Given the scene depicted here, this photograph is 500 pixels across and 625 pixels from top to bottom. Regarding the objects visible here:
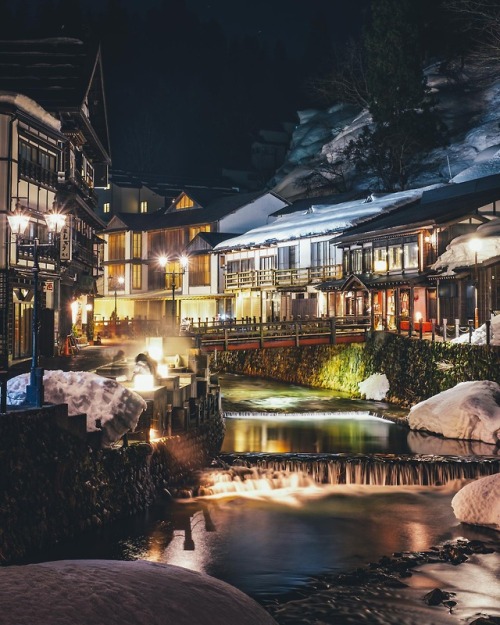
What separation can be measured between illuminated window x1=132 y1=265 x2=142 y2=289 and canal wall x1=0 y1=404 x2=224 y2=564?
53.8 metres

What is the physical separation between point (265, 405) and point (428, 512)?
17.2m

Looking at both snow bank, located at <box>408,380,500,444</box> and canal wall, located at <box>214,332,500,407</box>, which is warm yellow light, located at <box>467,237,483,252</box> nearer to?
canal wall, located at <box>214,332,500,407</box>

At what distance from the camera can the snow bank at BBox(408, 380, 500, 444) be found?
24.0m

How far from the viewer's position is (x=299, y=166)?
80500 millimetres

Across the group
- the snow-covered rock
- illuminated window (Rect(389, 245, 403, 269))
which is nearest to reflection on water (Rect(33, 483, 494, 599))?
the snow-covered rock

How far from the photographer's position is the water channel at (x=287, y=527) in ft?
46.6

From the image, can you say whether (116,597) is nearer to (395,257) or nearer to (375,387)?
(375,387)

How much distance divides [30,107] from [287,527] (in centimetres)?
2335

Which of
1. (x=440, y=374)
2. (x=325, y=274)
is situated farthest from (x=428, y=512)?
(x=325, y=274)

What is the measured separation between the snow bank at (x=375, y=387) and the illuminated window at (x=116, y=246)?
41.3 meters

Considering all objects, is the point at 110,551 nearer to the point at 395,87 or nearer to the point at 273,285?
the point at 273,285

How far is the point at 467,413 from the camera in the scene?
2456 centimetres

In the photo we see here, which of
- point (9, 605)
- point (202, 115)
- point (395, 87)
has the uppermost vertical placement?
point (202, 115)

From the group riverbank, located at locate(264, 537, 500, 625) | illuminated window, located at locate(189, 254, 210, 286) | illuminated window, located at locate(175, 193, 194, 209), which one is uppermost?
illuminated window, located at locate(175, 193, 194, 209)
